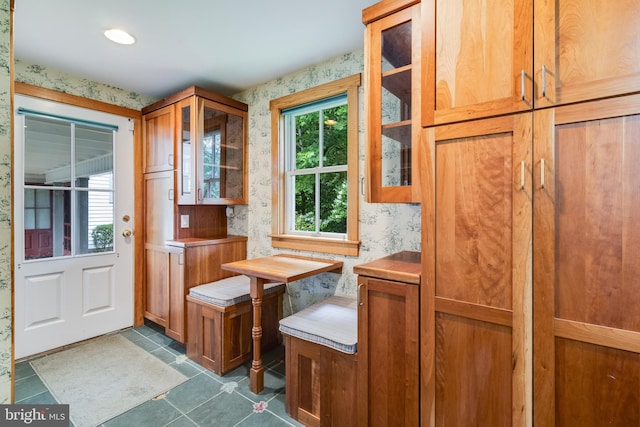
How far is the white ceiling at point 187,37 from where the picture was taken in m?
1.70

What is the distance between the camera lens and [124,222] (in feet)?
9.63

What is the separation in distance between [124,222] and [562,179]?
3397 millimetres

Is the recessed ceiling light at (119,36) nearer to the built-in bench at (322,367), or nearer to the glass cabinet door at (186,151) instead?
the glass cabinet door at (186,151)

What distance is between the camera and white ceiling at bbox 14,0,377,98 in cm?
170

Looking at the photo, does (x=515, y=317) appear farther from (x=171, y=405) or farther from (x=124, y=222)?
(x=124, y=222)

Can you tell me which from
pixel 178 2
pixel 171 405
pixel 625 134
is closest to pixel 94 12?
pixel 178 2

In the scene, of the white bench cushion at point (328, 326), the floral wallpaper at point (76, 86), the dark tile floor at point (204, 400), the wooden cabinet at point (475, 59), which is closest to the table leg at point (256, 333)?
the dark tile floor at point (204, 400)

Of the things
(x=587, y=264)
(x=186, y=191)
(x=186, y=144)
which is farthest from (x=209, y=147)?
(x=587, y=264)

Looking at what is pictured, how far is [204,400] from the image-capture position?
190cm

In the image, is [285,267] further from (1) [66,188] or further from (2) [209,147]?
(1) [66,188]

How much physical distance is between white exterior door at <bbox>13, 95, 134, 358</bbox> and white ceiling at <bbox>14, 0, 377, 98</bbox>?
51cm

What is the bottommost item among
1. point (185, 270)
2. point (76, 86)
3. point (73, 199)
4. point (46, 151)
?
point (185, 270)

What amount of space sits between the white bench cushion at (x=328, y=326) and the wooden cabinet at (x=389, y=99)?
740 millimetres

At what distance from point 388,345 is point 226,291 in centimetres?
143
